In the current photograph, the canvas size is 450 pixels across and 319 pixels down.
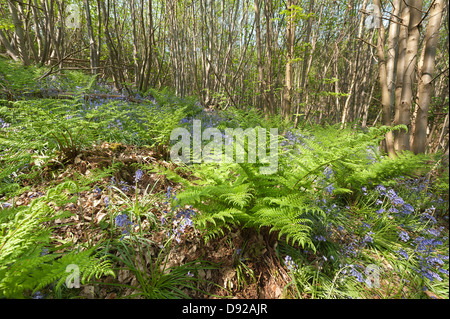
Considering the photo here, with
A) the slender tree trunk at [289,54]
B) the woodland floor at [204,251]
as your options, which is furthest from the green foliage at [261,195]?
the slender tree trunk at [289,54]

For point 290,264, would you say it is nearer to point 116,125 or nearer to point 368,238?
point 368,238

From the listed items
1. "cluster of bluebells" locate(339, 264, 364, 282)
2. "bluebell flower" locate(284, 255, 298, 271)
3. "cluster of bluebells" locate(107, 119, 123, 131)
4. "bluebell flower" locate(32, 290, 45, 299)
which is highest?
"cluster of bluebells" locate(107, 119, 123, 131)

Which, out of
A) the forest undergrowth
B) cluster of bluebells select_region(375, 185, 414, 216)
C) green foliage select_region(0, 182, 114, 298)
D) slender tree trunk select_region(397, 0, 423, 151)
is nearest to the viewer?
green foliage select_region(0, 182, 114, 298)

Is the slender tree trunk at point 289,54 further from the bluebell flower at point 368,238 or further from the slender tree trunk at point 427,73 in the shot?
the bluebell flower at point 368,238

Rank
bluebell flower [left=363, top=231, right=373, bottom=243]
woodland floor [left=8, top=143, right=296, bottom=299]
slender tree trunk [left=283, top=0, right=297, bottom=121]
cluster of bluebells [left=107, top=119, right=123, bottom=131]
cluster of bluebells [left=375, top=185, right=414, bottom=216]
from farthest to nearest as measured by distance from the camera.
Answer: slender tree trunk [left=283, top=0, right=297, bottom=121]
cluster of bluebells [left=107, top=119, right=123, bottom=131]
cluster of bluebells [left=375, top=185, right=414, bottom=216]
bluebell flower [left=363, top=231, right=373, bottom=243]
woodland floor [left=8, top=143, right=296, bottom=299]

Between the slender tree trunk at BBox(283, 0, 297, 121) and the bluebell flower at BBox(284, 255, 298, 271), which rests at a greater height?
the slender tree trunk at BBox(283, 0, 297, 121)

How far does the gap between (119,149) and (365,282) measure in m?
2.73

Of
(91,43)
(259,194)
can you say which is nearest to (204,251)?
(259,194)

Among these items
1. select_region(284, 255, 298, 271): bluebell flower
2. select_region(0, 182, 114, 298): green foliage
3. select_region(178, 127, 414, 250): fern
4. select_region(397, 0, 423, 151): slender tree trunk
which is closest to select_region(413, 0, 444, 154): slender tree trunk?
select_region(397, 0, 423, 151): slender tree trunk

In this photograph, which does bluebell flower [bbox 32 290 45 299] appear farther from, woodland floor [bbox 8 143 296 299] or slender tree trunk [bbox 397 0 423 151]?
slender tree trunk [bbox 397 0 423 151]

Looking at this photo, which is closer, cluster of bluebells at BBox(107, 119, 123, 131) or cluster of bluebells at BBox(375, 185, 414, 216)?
cluster of bluebells at BBox(375, 185, 414, 216)

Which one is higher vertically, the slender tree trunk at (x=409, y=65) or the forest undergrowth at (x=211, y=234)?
the slender tree trunk at (x=409, y=65)

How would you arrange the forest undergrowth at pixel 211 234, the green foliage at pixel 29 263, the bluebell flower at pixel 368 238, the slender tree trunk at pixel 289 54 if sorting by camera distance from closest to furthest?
the green foliage at pixel 29 263 → the forest undergrowth at pixel 211 234 → the bluebell flower at pixel 368 238 → the slender tree trunk at pixel 289 54
